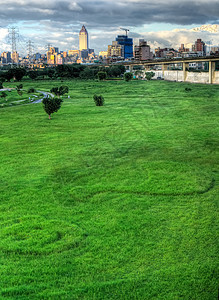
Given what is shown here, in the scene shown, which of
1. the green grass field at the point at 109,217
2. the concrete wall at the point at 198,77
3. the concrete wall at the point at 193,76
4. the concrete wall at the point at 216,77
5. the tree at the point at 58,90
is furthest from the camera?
the concrete wall at the point at 198,77

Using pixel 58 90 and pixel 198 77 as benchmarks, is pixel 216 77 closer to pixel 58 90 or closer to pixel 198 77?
pixel 198 77

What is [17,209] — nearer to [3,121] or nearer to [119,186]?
[119,186]

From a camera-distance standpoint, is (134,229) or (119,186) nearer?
(134,229)

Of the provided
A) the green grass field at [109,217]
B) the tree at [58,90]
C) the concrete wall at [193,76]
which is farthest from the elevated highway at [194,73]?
the green grass field at [109,217]

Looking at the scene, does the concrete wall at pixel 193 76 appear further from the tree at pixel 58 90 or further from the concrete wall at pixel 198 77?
the tree at pixel 58 90

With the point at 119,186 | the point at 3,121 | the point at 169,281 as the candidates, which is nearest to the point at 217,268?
the point at 169,281

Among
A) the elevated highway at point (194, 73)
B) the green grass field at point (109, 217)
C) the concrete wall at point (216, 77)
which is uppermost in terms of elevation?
the elevated highway at point (194, 73)

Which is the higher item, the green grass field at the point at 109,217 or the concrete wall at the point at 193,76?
the concrete wall at the point at 193,76

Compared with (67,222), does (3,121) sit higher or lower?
higher

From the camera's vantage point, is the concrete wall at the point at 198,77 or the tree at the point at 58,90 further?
the concrete wall at the point at 198,77
